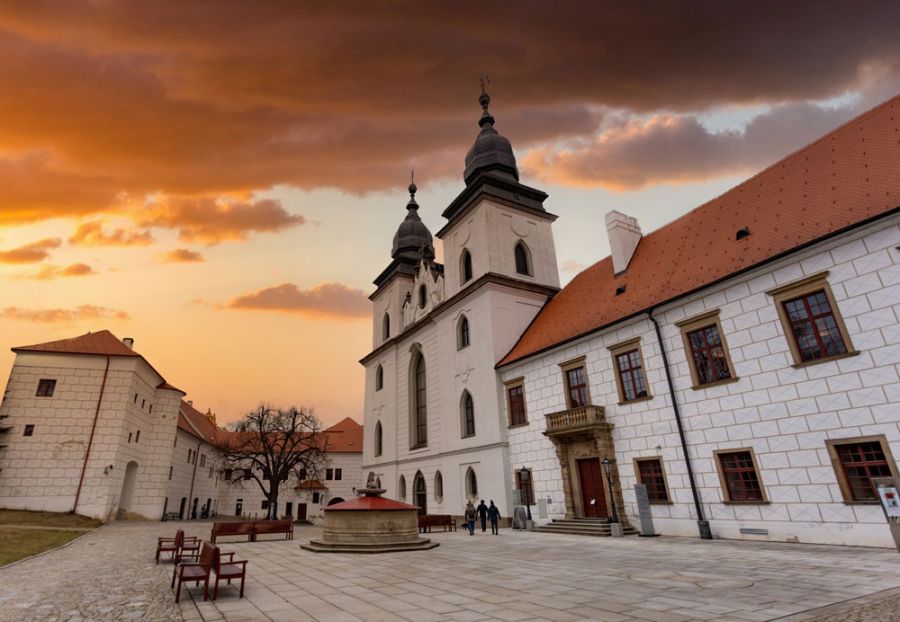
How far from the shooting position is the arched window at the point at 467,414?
28.8 meters

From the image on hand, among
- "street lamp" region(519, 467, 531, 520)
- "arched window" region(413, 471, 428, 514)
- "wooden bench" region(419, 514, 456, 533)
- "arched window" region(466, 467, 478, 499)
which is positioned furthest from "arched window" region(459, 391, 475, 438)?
"arched window" region(413, 471, 428, 514)

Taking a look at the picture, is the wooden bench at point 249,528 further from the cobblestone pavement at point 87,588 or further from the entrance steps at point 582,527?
the entrance steps at point 582,527

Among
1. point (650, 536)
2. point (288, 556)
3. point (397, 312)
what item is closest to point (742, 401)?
point (650, 536)

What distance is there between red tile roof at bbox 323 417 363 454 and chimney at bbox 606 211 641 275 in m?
44.3

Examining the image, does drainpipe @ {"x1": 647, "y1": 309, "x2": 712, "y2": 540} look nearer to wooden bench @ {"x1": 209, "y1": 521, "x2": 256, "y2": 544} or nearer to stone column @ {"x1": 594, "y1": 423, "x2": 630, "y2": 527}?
stone column @ {"x1": 594, "y1": 423, "x2": 630, "y2": 527}

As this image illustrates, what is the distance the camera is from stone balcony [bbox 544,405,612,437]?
19.9m

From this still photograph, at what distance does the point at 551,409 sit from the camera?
2316 centimetres

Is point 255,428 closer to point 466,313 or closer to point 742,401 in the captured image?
point 466,313

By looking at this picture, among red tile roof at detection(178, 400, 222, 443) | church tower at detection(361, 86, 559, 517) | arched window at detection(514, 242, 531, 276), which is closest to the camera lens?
church tower at detection(361, 86, 559, 517)

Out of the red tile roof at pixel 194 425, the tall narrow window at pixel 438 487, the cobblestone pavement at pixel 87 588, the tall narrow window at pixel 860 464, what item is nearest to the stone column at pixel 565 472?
the tall narrow window at pixel 860 464

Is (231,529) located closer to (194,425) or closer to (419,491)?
(419,491)

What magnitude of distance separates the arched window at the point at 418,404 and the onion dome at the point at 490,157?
571 inches

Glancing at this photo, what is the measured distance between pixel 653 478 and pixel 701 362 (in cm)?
482

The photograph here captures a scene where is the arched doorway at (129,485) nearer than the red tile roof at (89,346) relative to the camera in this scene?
No
